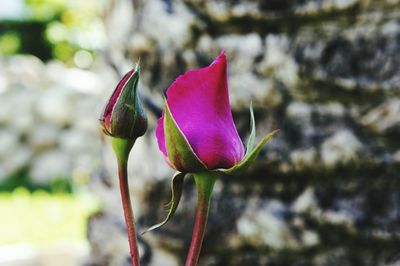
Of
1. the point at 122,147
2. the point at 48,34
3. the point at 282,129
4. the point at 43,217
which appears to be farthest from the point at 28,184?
the point at 122,147

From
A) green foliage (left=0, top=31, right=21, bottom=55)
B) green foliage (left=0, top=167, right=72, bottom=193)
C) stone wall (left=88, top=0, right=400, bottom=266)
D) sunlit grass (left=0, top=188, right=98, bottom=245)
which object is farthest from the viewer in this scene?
green foliage (left=0, top=31, right=21, bottom=55)

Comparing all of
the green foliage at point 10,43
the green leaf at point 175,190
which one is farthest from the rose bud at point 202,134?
the green foliage at point 10,43

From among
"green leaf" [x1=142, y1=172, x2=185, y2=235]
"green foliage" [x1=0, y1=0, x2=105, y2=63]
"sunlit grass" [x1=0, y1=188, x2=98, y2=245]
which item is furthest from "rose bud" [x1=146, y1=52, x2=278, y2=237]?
"green foliage" [x1=0, y1=0, x2=105, y2=63]

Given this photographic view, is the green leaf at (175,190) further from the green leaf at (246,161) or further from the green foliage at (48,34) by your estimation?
the green foliage at (48,34)

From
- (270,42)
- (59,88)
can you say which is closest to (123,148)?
(270,42)

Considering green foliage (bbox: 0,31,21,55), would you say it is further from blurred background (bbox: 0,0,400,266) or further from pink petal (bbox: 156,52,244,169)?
pink petal (bbox: 156,52,244,169)

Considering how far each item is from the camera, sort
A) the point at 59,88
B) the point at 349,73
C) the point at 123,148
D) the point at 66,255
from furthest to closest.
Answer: the point at 59,88 < the point at 66,255 < the point at 349,73 < the point at 123,148

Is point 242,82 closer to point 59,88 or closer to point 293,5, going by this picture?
point 293,5
